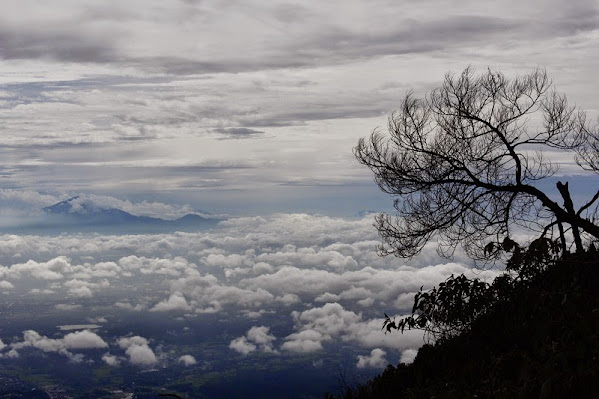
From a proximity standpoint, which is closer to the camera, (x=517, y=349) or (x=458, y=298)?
(x=517, y=349)

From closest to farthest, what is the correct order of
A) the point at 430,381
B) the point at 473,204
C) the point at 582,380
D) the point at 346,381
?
the point at 582,380
the point at 430,381
the point at 346,381
the point at 473,204

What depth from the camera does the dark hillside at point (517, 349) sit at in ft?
23.0

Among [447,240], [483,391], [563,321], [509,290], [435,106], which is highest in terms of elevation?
[435,106]

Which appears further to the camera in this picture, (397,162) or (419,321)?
(397,162)

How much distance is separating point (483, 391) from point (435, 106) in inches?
322

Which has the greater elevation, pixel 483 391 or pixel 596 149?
pixel 596 149

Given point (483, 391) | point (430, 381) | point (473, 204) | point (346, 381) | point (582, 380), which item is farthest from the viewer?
point (473, 204)

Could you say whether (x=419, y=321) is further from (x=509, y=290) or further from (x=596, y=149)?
(x=596, y=149)

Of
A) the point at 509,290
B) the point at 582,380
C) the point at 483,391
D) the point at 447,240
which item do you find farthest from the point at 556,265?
the point at 582,380

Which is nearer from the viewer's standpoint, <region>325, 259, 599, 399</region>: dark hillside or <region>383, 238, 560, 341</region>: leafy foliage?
<region>325, 259, 599, 399</region>: dark hillside

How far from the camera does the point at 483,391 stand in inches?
311

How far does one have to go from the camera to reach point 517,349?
34.6ft

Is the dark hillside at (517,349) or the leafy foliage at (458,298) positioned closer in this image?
the dark hillside at (517,349)

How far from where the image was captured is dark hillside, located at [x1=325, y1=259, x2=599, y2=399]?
700 centimetres
